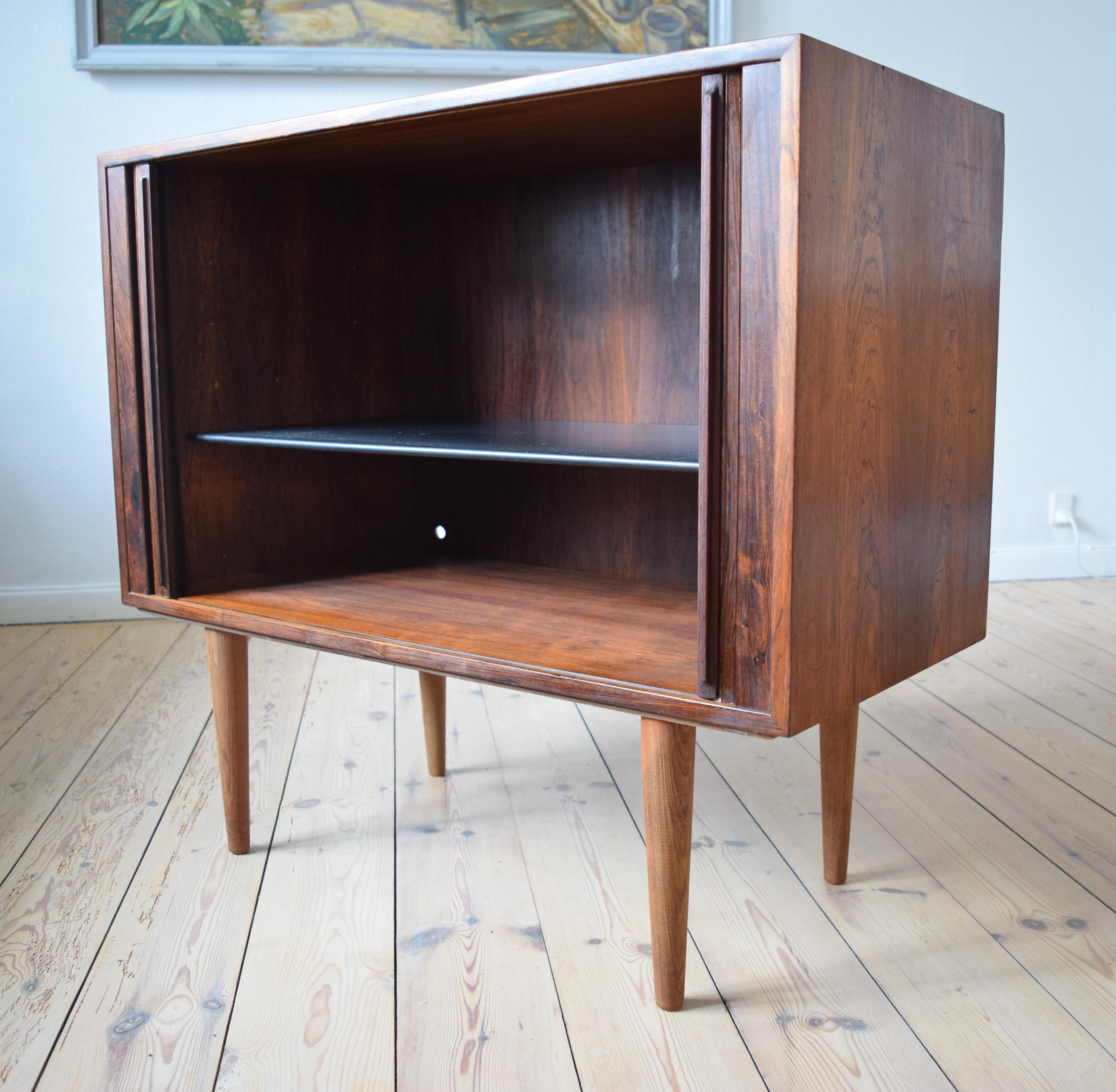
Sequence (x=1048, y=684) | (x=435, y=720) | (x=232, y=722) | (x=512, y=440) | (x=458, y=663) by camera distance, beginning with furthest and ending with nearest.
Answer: (x=1048, y=684) < (x=435, y=720) < (x=232, y=722) < (x=512, y=440) < (x=458, y=663)

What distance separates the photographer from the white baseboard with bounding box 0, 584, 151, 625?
2.98 m

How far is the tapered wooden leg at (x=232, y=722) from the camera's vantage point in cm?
152

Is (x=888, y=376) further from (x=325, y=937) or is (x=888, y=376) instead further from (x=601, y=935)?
(x=325, y=937)

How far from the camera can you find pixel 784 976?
127 centimetres

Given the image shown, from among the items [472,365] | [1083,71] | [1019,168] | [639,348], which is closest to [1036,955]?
[639,348]

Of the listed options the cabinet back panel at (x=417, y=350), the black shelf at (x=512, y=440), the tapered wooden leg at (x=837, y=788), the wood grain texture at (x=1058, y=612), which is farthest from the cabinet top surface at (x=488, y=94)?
the wood grain texture at (x=1058, y=612)

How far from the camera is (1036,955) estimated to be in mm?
1306

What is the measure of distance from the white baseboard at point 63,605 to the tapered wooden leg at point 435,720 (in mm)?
1450

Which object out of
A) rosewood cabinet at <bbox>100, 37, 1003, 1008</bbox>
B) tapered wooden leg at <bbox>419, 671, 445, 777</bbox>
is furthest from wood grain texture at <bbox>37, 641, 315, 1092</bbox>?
tapered wooden leg at <bbox>419, 671, 445, 777</bbox>

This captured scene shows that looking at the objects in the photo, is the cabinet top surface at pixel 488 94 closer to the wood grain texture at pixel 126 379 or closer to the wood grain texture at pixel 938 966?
the wood grain texture at pixel 126 379

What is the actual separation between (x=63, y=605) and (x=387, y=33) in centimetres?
175

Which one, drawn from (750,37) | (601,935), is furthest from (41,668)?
(750,37)

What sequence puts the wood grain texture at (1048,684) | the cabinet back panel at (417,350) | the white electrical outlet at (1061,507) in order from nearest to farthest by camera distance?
the cabinet back panel at (417,350), the wood grain texture at (1048,684), the white electrical outlet at (1061,507)

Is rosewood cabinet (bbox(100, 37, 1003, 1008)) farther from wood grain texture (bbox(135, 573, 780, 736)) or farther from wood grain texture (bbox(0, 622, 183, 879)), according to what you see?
wood grain texture (bbox(0, 622, 183, 879))
